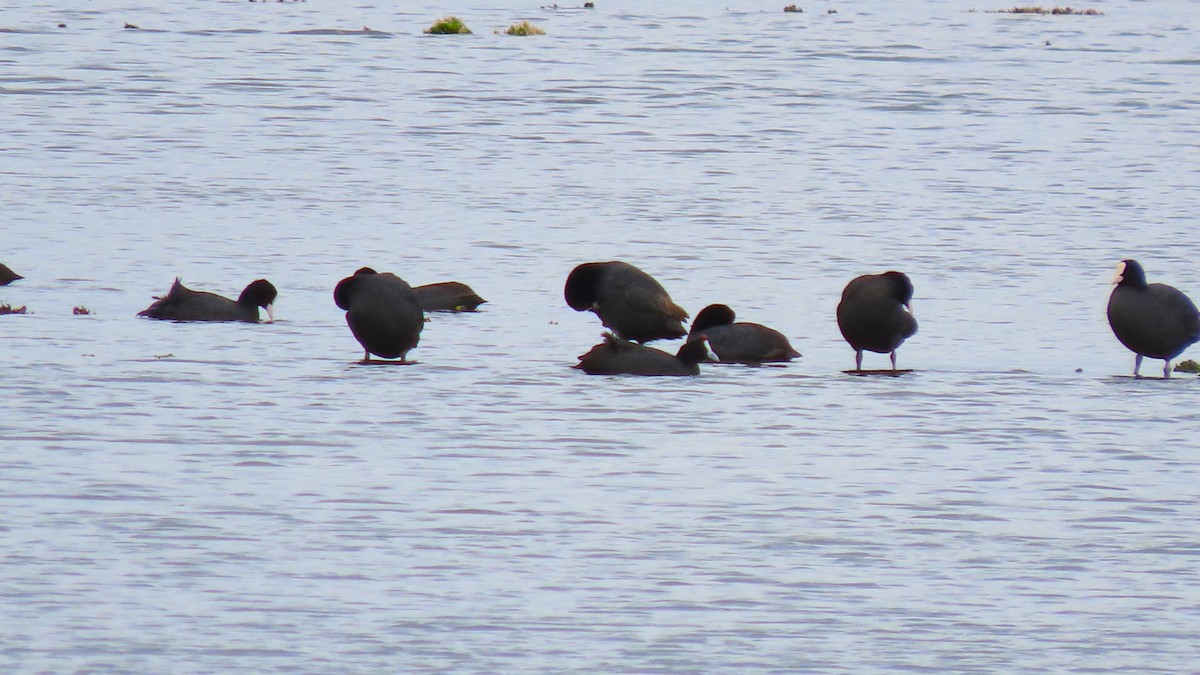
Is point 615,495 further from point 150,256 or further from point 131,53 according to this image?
point 131,53

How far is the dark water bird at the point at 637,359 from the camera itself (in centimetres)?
1862

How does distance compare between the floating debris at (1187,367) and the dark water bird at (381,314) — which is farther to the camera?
the floating debris at (1187,367)

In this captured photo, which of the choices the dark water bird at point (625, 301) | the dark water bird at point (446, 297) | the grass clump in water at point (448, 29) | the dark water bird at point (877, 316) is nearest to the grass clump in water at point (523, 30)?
the grass clump in water at point (448, 29)

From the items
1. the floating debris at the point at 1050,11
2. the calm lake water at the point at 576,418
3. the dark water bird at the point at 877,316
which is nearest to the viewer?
the calm lake water at the point at 576,418

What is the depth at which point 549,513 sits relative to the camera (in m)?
13.1

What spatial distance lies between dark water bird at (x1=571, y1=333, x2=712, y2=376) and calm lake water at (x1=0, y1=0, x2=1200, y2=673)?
180 millimetres

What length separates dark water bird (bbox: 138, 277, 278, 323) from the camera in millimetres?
20812

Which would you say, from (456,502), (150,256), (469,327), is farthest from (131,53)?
(456,502)

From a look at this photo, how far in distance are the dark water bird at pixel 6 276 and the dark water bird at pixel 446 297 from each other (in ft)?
14.4

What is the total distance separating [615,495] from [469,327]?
762 cm

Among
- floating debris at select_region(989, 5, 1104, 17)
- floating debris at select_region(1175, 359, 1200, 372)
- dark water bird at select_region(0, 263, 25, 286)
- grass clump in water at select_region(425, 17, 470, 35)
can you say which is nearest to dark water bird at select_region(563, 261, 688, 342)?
floating debris at select_region(1175, 359, 1200, 372)

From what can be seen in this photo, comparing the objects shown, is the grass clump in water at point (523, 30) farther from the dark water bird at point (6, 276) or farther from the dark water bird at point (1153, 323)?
the dark water bird at point (1153, 323)

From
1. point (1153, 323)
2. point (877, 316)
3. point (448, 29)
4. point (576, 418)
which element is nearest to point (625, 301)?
Result: point (877, 316)

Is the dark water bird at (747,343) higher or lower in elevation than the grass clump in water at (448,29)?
lower
